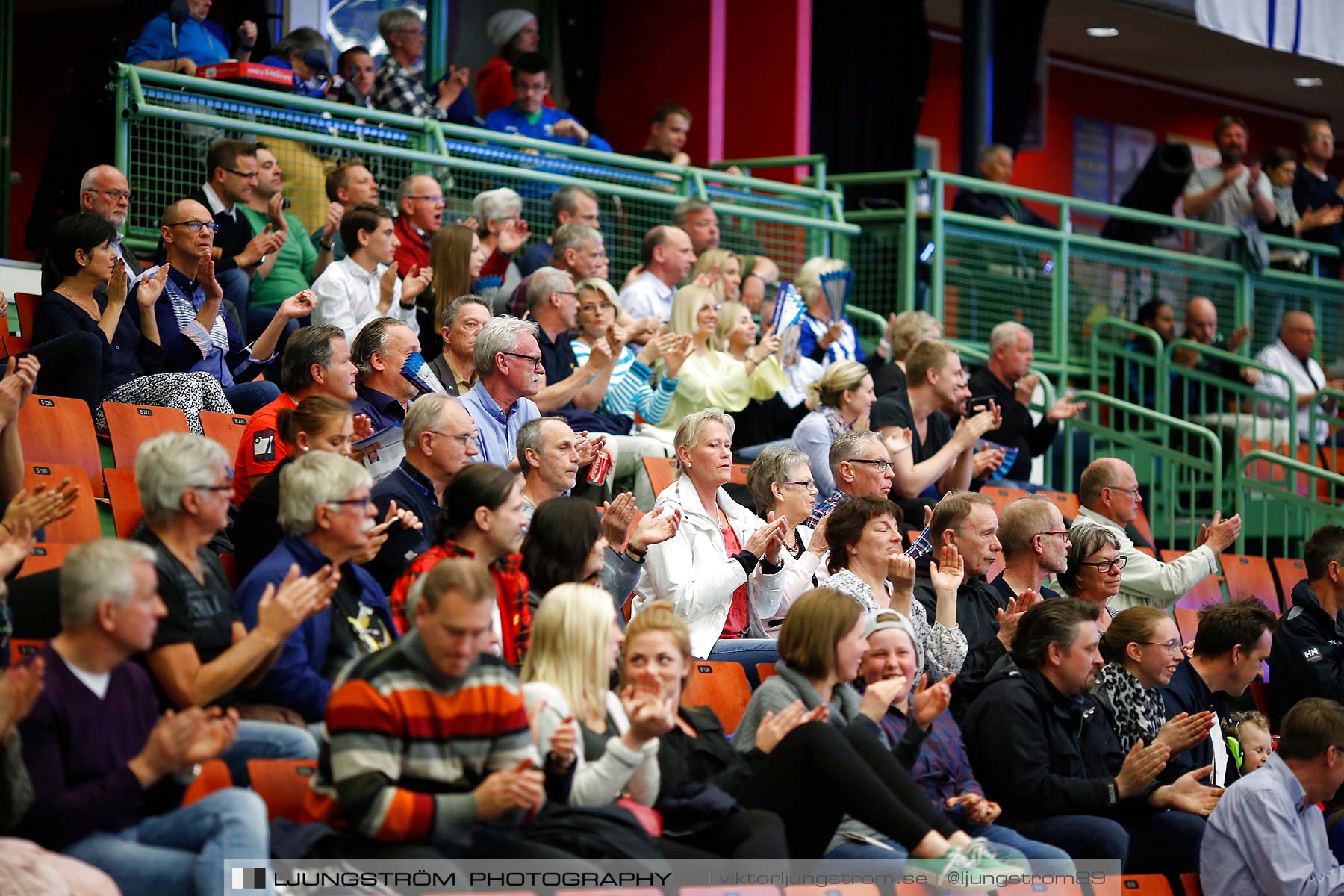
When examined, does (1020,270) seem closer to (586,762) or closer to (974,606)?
(974,606)

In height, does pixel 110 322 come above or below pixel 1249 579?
above

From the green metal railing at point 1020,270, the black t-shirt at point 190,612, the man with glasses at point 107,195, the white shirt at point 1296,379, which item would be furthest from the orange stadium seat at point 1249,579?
the black t-shirt at point 190,612

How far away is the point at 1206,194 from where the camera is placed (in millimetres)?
11203

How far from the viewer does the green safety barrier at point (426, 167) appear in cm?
696

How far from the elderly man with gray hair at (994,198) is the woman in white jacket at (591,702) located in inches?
259

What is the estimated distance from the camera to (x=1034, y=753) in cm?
474

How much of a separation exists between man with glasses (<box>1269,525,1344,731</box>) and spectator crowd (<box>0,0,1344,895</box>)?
0.01 m

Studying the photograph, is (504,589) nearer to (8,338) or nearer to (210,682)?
(210,682)

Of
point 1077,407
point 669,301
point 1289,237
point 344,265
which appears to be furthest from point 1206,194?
point 344,265

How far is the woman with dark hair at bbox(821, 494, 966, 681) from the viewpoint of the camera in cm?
503

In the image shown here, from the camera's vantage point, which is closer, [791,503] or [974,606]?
[974,606]

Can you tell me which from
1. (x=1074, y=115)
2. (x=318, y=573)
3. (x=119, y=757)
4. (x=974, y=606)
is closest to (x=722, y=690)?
(x=974, y=606)

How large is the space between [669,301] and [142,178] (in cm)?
236

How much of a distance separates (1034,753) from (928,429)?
2477mm
